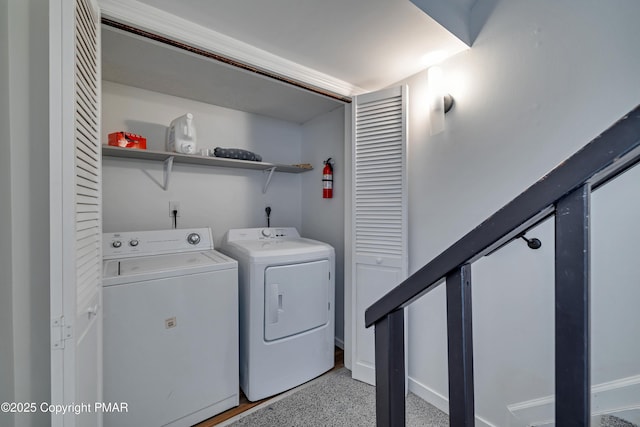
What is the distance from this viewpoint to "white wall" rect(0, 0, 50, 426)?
0.88 m

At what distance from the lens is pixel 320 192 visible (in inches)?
108

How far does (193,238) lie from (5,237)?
1274mm

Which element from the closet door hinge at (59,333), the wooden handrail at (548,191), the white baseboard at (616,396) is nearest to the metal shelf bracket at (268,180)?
the closet door hinge at (59,333)

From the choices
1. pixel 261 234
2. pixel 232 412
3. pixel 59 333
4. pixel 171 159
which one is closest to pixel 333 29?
pixel 171 159

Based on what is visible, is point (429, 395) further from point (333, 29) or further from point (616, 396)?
point (333, 29)

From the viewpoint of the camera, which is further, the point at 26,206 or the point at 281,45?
the point at 281,45

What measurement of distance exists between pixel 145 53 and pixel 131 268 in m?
1.33

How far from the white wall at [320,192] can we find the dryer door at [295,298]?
48 cm

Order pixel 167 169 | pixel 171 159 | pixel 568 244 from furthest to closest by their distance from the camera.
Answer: pixel 167 169 → pixel 171 159 → pixel 568 244

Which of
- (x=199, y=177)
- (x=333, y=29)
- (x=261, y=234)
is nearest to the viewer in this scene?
(x=333, y=29)

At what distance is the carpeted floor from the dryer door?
1.44 ft

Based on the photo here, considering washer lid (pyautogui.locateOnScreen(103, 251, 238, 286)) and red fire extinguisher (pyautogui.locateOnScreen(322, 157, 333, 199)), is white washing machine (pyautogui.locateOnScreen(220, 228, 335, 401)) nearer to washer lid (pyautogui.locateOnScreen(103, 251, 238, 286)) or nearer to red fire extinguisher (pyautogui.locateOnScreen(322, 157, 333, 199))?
washer lid (pyautogui.locateOnScreen(103, 251, 238, 286))

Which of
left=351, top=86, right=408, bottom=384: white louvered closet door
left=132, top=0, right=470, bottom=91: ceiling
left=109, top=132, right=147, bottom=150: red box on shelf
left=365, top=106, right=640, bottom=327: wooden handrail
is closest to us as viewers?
left=365, top=106, right=640, bottom=327: wooden handrail

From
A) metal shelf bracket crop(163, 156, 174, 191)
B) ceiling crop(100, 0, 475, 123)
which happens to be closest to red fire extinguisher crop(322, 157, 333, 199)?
ceiling crop(100, 0, 475, 123)
